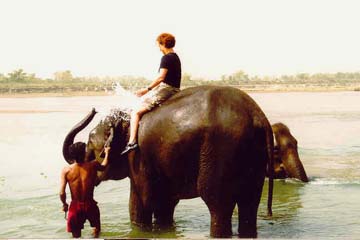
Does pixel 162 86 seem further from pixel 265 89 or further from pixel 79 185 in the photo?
pixel 265 89

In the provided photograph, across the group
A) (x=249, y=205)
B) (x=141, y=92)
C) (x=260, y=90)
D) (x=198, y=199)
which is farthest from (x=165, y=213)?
(x=260, y=90)

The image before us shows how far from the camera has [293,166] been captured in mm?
8477

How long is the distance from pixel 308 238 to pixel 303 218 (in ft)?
2.57

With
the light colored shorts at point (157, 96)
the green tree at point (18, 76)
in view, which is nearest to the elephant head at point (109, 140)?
the light colored shorts at point (157, 96)

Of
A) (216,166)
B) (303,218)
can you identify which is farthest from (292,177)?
(216,166)

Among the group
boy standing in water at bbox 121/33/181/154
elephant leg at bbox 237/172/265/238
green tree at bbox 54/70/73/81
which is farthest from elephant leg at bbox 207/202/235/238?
green tree at bbox 54/70/73/81

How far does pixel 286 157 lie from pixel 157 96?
3170mm

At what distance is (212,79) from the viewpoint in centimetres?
961

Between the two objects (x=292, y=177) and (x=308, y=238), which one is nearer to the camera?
(x=308, y=238)

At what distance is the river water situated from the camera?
6742mm

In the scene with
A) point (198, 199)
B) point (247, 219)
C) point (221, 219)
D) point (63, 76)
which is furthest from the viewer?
point (63, 76)

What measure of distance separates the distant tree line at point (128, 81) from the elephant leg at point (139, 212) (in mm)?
3155

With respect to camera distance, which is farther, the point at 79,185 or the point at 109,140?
the point at 109,140

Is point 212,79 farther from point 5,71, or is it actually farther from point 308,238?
point 308,238
